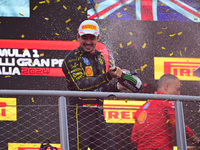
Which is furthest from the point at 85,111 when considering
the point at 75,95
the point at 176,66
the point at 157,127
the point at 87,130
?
the point at 176,66

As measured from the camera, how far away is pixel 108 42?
432 centimetres

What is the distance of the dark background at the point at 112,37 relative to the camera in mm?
4215

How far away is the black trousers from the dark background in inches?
39.3

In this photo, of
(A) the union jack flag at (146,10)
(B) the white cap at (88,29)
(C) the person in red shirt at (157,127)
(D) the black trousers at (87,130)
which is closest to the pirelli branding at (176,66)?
(A) the union jack flag at (146,10)

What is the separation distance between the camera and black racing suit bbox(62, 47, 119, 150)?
3164 mm

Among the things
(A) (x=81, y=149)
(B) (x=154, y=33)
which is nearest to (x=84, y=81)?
(A) (x=81, y=149)

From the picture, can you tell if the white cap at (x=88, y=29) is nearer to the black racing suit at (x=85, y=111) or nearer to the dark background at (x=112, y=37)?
the black racing suit at (x=85, y=111)

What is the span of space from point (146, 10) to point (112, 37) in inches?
19.6

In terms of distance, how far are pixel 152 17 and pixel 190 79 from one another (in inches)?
32.8

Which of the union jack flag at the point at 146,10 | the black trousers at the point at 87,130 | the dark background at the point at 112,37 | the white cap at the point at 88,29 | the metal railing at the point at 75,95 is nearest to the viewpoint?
the metal railing at the point at 75,95

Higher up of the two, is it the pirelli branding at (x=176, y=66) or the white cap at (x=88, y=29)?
the white cap at (x=88, y=29)

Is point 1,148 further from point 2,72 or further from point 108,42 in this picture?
point 108,42

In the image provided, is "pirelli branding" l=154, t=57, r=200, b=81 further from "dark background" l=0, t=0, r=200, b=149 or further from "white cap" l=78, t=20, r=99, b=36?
"white cap" l=78, t=20, r=99, b=36

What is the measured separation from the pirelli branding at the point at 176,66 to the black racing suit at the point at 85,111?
3.94 ft
